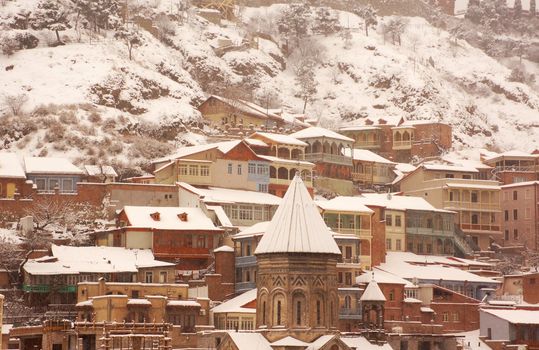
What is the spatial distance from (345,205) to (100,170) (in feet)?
61.4

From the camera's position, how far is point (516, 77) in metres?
168

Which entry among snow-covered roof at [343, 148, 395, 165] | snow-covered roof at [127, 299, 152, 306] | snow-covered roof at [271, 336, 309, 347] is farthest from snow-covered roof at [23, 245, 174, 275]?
snow-covered roof at [343, 148, 395, 165]

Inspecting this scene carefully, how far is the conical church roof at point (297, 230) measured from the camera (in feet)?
261

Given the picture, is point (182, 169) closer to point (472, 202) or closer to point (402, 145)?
point (472, 202)

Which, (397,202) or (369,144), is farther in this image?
(369,144)

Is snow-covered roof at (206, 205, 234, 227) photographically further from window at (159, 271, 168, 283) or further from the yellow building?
the yellow building

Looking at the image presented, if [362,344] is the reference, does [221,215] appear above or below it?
above

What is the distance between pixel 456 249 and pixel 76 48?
38758 mm

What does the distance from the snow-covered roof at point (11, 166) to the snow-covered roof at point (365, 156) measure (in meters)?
31.1

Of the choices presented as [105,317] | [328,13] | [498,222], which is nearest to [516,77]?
[328,13]

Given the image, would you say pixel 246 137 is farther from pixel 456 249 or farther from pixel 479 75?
pixel 479 75

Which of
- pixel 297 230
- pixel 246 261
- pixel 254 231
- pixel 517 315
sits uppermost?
pixel 254 231

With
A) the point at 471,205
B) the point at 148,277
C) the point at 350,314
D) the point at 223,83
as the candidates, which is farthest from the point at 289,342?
the point at 223,83

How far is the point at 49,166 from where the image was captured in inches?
4353
